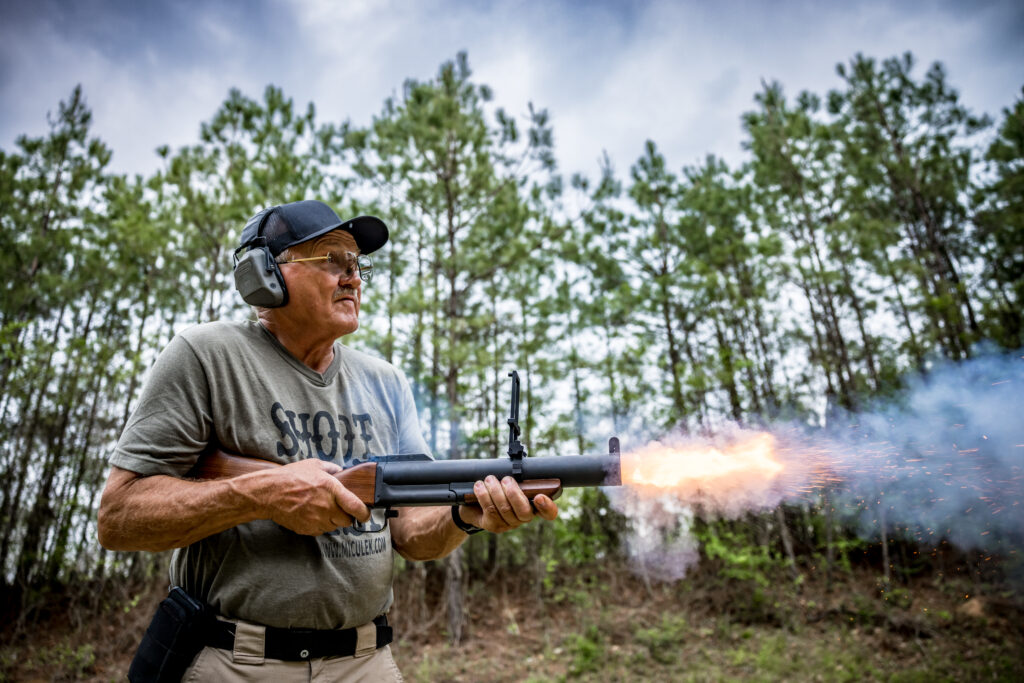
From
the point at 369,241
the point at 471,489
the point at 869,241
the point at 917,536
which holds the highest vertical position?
the point at 869,241

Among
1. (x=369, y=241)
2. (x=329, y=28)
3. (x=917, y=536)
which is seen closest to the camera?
(x=369, y=241)

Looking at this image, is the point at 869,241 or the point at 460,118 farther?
the point at 869,241

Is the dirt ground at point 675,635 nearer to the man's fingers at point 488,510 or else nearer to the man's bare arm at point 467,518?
the man's bare arm at point 467,518

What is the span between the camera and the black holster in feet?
6.18

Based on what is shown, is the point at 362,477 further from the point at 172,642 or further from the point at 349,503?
the point at 172,642

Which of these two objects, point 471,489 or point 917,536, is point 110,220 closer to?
point 471,489

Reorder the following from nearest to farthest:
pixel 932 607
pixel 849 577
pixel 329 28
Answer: pixel 329 28 < pixel 932 607 < pixel 849 577

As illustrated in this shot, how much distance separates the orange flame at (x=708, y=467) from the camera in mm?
2506

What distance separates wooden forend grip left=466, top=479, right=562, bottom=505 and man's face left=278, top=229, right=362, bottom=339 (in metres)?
0.99

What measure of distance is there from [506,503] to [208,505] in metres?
1.04

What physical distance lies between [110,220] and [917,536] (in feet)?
68.5

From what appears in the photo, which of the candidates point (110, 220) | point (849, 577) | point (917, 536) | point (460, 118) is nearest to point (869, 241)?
point (917, 536)

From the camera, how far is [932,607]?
11586 mm

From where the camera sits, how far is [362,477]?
216 centimetres
